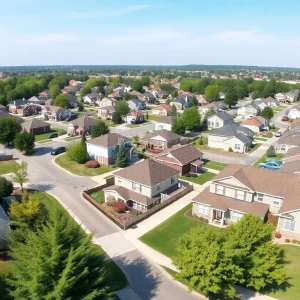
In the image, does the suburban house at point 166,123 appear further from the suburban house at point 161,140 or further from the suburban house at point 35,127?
the suburban house at point 35,127

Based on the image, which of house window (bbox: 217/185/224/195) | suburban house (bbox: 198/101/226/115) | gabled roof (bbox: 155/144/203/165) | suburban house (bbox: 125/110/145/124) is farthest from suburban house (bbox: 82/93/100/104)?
house window (bbox: 217/185/224/195)

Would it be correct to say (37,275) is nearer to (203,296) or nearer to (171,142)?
(203,296)

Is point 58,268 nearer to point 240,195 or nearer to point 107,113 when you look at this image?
point 240,195

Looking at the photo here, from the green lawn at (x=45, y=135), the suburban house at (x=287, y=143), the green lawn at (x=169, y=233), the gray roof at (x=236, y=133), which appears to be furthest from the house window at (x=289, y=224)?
the green lawn at (x=45, y=135)

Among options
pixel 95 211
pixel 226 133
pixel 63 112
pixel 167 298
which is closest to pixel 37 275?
pixel 167 298

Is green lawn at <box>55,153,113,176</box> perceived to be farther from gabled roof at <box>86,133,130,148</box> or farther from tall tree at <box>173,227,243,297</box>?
tall tree at <box>173,227,243,297</box>
